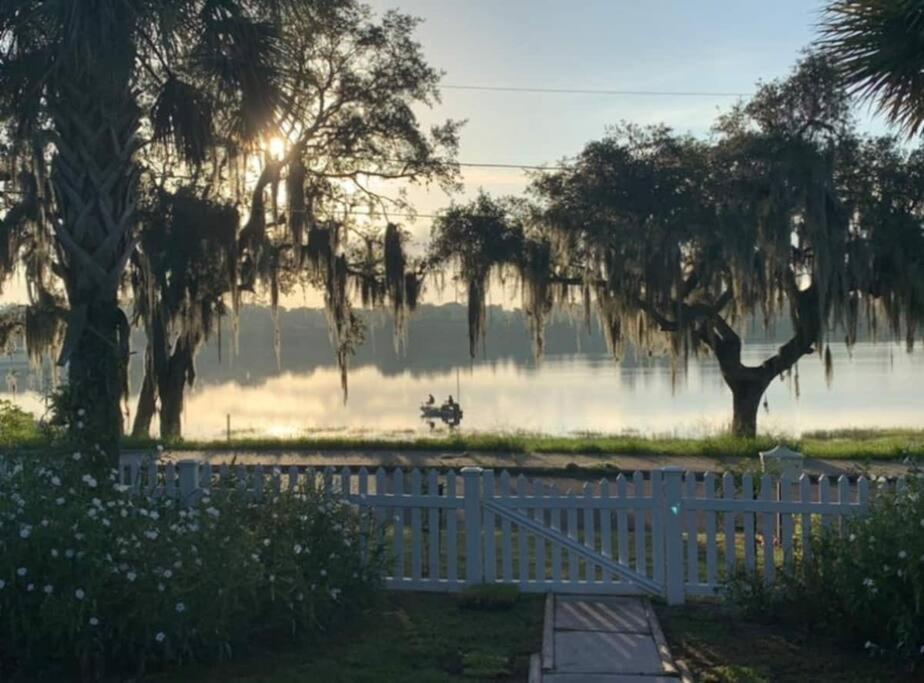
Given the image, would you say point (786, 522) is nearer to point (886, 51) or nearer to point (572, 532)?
point (572, 532)

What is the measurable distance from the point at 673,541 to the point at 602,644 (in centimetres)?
142

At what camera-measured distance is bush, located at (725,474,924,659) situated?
5438mm

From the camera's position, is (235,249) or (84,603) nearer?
(84,603)

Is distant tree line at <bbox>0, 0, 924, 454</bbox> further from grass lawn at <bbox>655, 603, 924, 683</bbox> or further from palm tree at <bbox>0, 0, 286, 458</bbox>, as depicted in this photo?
grass lawn at <bbox>655, 603, 924, 683</bbox>

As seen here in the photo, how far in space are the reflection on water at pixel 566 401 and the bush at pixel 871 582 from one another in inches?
691

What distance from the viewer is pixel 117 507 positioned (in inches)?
226

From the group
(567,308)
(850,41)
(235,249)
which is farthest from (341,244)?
(850,41)

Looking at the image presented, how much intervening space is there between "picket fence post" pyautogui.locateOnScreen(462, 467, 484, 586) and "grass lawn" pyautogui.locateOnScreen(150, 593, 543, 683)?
39cm

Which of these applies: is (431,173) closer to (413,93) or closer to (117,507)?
(413,93)

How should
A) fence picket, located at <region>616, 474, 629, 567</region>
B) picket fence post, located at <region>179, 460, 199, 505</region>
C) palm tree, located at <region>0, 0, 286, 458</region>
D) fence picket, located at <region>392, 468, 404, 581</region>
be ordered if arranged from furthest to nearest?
palm tree, located at <region>0, 0, 286, 458</region> < picket fence post, located at <region>179, 460, 199, 505</region> < fence picket, located at <region>392, 468, 404, 581</region> < fence picket, located at <region>616, 474, 629, 567</region>

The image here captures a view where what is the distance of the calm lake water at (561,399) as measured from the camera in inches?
1271

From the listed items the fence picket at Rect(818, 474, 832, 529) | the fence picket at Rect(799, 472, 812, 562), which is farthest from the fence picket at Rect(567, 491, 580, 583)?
the fence picket at Rect(818, 474, 832, 529)

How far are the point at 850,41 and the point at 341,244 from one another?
14.3 m

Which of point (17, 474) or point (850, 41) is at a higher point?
point (850, 41)
